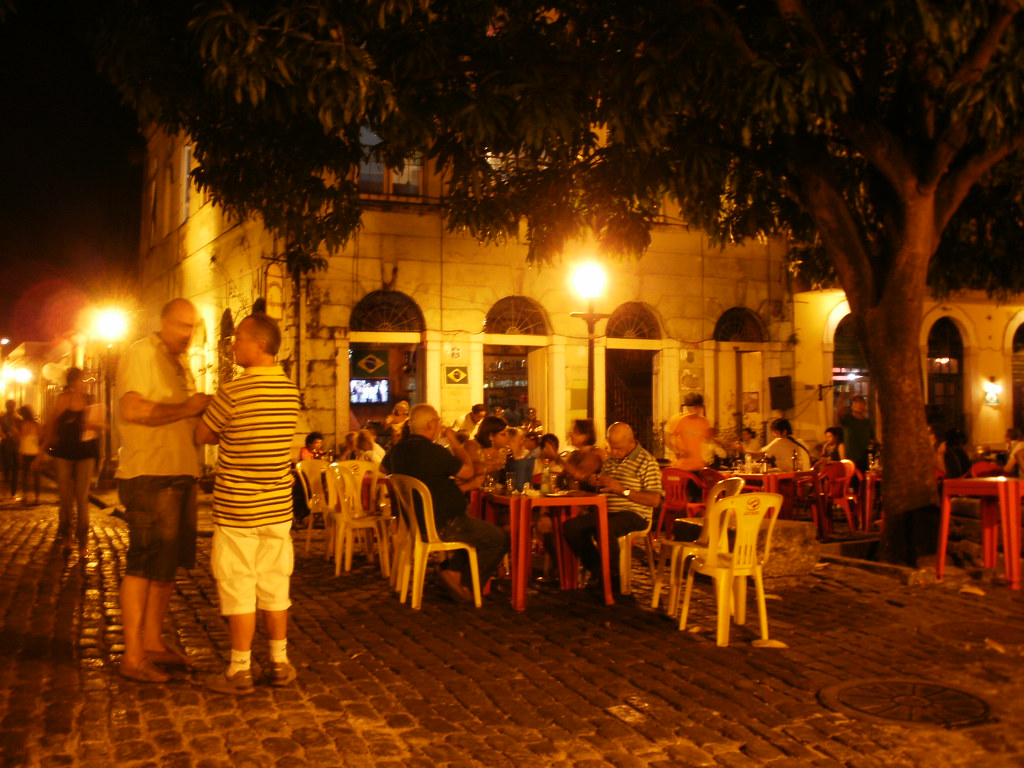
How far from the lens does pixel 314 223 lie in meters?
10.5

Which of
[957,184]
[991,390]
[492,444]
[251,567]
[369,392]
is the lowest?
[251,567]

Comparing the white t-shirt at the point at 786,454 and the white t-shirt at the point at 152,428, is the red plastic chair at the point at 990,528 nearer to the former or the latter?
the white t-shirt at the point at 786,454

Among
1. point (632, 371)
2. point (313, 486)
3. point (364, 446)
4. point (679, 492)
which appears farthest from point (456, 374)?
point (679, 492)

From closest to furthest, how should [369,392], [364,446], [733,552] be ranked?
[733,552]
[364,446]
[369,392]

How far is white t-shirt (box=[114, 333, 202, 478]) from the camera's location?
191 inches

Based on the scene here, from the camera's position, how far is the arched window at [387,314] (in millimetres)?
16531

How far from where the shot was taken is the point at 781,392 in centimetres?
1844

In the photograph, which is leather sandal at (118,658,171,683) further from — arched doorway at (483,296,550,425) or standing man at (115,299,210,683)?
arched doorway at (483,296,550,425)

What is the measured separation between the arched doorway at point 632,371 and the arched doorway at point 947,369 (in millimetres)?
6994

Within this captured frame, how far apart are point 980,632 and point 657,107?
15.0 feet

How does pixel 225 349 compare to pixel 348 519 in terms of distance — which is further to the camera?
pixel 225 349

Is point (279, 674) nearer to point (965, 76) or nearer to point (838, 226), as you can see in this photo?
point (838, 226)

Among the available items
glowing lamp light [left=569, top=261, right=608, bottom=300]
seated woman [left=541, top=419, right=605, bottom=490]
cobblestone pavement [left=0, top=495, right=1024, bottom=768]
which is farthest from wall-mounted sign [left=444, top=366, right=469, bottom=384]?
cobblestone pavement [left=0, top=495, right=1024, bottom=768]

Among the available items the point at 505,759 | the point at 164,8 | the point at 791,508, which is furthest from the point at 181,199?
the point at 505,759
